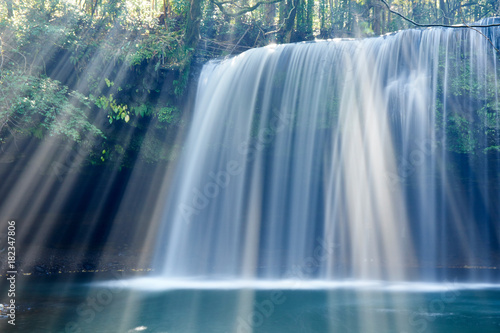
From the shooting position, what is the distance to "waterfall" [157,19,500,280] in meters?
10.2

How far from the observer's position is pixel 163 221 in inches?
509

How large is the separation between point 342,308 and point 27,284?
Answer: 7317 millimetres

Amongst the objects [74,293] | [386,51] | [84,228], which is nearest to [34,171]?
[84,228]

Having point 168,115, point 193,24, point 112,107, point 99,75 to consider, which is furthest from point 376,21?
point 112,107
